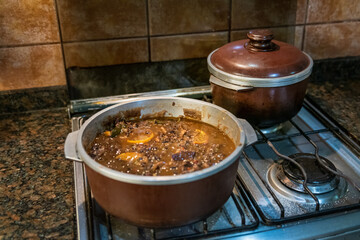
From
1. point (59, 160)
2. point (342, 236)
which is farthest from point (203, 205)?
point (59, 160)

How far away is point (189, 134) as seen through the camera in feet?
3.05

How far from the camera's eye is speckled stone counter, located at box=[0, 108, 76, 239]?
79 centimetres

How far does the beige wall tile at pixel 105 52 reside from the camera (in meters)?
1.21

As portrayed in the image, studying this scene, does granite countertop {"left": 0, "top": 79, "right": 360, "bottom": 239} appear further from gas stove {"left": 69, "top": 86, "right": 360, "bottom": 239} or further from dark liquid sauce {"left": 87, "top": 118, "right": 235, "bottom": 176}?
dark liquid sauce {"left": 87, "top": 118, "right": 235, "bottom": 176}

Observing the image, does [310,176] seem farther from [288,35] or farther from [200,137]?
[288,35]

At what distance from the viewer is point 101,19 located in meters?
1.18

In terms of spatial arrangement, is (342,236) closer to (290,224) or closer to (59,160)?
(290,224)

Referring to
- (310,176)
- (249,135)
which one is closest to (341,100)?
(310,176)

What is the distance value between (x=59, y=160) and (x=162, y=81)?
1.61 ft

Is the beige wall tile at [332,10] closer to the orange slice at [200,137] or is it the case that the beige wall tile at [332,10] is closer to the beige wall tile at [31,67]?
the orange slice at [200,137]

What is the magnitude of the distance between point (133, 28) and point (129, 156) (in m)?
0.55

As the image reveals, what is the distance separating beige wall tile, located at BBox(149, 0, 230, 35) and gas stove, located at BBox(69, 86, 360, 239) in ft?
1.41

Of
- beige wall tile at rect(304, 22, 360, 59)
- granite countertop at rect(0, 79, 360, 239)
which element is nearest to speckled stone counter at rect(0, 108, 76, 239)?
granite countertop at rect(0, 79, 360, 239)

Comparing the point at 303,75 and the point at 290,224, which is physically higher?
the point at 303,75
